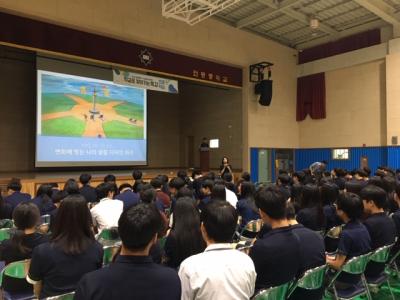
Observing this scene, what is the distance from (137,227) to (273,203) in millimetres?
1121

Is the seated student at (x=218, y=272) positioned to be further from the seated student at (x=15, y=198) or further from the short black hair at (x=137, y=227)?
the seated student at (x=15, y=198)

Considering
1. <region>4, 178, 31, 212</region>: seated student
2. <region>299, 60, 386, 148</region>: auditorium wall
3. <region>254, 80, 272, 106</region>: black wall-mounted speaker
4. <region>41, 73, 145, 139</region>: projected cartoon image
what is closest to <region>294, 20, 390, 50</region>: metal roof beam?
<region>299, 60, 386, 148</region>: auditorium wall

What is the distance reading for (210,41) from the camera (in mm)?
11078

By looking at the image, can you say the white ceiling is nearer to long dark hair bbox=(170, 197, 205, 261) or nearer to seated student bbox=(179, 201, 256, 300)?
long dark hair bbox=(170, 197, 205, 261)

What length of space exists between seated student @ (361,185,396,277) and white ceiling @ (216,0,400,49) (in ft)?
27.5

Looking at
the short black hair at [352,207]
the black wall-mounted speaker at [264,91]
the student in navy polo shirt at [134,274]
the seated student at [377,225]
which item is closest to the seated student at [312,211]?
the seated student at [377,225]

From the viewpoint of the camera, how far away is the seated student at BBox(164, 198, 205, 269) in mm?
2402

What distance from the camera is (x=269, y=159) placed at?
13.1m

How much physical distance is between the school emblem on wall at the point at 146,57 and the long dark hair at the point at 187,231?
7802 mm

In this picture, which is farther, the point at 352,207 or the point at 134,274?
the point at 352,207

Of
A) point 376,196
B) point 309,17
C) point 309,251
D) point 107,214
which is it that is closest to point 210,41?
point 309,17

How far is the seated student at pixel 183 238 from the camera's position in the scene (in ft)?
7.88

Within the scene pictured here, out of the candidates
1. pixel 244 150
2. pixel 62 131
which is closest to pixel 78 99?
pixel 62 131

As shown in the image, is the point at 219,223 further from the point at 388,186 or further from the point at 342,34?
the point at 342,34
